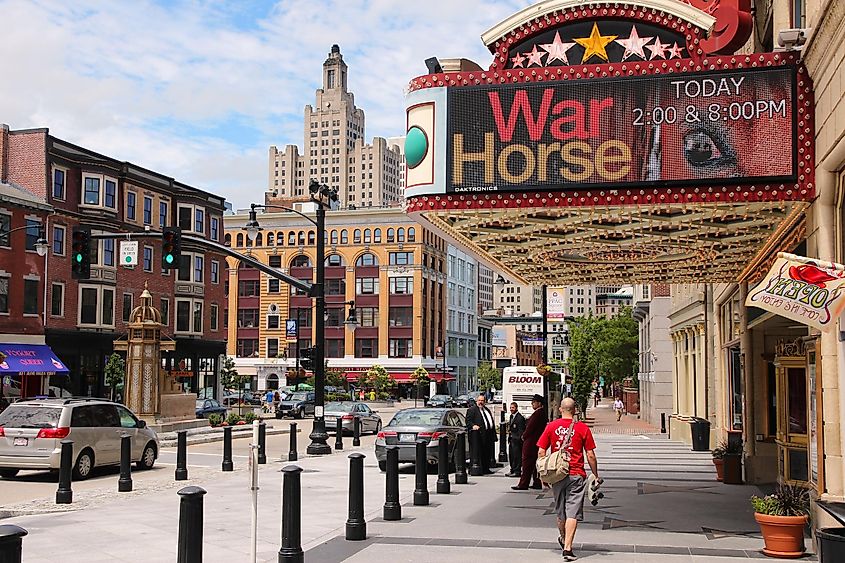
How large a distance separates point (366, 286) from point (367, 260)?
9.30ft

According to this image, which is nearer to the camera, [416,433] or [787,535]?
[787,535]

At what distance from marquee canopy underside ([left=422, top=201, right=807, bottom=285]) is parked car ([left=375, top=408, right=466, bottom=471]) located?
4.42 meters

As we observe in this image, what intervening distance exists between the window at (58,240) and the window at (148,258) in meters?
8.44

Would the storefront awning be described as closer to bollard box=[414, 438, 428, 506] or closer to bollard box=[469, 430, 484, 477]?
bollard box=[469, 430, 484, 477]

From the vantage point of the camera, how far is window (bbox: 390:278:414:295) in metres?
102

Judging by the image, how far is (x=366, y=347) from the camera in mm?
103250

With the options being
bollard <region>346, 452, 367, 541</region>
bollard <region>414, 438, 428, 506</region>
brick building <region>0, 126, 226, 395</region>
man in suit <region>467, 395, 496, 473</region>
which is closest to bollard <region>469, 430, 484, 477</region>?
man in suit <region>467, 395, 496, 473</region>

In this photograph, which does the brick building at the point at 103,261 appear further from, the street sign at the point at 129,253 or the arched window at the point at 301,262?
the arched window at the point at 301,262

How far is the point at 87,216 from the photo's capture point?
52.6 m

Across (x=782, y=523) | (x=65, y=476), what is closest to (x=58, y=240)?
(x=65, y=476)

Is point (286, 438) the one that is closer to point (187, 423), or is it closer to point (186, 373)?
point (187, 423)

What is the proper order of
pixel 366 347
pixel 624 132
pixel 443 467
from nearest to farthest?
pixel 624 132, pixel 443 467, pixel 366 347

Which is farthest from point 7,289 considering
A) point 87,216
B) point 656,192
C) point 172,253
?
point 656,192

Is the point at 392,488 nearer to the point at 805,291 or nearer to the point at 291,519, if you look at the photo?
the point at 291,519
